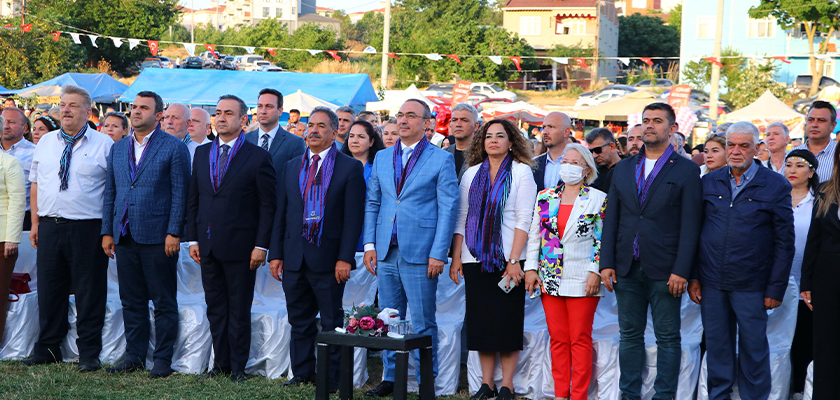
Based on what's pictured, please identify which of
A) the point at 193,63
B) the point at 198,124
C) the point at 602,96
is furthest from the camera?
the point at 193,63

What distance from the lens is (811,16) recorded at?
37.4 m

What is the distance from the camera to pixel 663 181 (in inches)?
176

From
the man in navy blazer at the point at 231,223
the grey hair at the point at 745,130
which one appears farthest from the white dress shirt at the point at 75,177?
the grey hair at the point at 745,130

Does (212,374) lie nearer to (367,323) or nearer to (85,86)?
(367,323)

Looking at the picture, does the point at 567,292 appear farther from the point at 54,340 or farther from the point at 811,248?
the point at 54,340

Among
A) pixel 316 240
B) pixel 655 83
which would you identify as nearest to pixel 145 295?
pixel 316 240

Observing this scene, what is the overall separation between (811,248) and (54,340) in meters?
5.16

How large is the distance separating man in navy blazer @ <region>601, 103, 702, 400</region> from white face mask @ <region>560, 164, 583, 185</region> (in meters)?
0.22

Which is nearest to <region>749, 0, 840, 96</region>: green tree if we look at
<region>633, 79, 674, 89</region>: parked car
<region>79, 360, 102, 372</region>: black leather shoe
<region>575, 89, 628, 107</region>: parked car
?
<region>633, 79, 674, 89</region>: parked car

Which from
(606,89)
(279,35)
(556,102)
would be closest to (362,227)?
(606,89)

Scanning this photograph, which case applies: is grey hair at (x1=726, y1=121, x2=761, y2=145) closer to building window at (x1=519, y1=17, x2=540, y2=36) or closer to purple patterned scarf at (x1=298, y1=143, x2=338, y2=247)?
purple patterned scarf at (x1=298, y1=143, x2=338, y2=247)

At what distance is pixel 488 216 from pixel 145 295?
258 cm

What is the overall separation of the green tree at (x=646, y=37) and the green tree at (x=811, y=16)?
13.7m

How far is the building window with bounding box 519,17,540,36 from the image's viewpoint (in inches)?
2184
